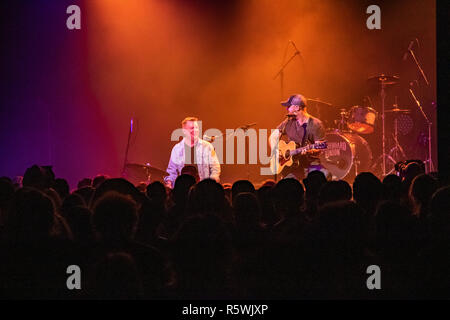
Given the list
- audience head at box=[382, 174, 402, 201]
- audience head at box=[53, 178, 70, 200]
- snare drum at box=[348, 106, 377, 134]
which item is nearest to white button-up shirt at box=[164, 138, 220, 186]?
audience head at box=[53, 178, 70, 200]

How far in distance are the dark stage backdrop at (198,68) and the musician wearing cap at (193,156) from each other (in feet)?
8.20

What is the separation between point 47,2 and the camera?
29.8 feet

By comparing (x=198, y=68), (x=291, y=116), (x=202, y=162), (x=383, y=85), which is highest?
(x=198, y=68)

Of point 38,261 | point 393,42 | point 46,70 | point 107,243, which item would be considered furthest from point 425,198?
point 46,70

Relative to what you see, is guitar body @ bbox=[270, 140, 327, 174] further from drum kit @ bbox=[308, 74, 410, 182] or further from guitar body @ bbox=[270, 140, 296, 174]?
drum kit @ bbox=[308, 74, 410, 182]

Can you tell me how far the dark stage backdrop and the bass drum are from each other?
0.81 metres

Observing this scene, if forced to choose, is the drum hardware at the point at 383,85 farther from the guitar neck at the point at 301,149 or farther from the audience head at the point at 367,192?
the audience head at the point at 367,192

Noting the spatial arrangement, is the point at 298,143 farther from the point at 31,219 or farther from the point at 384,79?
the point at 31,219

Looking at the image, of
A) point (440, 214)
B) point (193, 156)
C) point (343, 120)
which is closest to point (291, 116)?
point (193, 156)

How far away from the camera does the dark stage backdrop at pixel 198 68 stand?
9555 mm

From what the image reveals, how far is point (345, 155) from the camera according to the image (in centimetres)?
867

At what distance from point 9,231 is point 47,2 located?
7.87m

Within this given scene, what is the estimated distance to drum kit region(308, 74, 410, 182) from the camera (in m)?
8.73

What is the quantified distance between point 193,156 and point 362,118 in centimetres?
363
